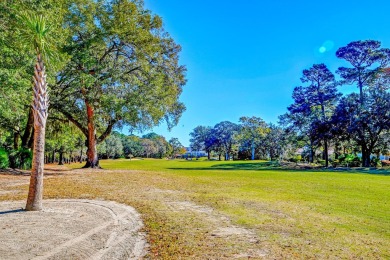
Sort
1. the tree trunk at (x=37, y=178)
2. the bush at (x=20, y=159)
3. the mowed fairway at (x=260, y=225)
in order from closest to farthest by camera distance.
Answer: the mowed fairway at (x=260, y=225) → the tree trunk at (x=37, y=178) → the bush at (x=20, y=159)

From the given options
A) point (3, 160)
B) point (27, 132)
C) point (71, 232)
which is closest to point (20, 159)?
point (3, 160)

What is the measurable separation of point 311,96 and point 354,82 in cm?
516

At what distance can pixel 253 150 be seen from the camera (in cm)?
7169

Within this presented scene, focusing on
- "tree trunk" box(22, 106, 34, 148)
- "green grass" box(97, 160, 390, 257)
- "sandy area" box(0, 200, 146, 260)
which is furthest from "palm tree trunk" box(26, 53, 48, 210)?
"tree trunk" box(22, 106, 34, 148)

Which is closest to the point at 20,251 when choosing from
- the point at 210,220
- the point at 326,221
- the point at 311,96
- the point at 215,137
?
Result: the point at 210,220

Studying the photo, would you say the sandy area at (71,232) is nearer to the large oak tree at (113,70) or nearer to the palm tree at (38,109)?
the palm tree at (38,109)

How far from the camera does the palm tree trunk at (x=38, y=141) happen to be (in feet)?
23.7

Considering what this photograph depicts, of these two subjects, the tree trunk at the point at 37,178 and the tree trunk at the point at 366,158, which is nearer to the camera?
the tree trunk at the point at 37,178

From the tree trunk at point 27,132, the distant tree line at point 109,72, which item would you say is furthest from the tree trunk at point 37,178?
the tree trunk at point 27,132

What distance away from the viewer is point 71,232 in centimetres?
539

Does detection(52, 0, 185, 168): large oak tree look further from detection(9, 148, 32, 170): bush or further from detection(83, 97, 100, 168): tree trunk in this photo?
detection(9, 148, 32, 170): bush

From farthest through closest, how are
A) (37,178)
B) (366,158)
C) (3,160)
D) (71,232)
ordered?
(366,158)
(3,160)
(37,178)
(71,232)

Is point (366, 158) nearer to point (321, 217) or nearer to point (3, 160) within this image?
point (321, 217)

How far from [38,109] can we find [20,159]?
648 inches
